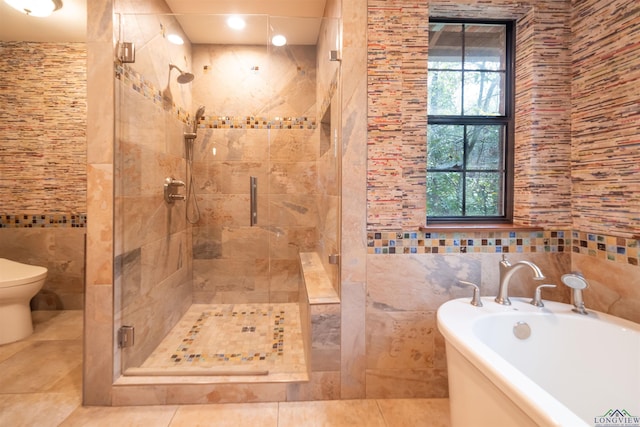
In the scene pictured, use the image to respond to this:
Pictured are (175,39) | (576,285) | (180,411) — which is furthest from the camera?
(175,39)

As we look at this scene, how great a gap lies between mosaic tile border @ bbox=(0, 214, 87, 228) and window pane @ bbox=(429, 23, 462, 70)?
2222mm

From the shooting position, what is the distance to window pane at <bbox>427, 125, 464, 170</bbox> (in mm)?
1810

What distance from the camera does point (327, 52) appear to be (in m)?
1.77

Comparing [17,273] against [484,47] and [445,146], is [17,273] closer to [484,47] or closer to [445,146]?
[445,146]

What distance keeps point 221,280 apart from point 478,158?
202 centimetres

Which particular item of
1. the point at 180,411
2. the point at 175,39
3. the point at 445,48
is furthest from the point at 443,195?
the point at 175,39

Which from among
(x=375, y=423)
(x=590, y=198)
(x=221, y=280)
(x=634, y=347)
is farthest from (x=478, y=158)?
(x=221, y=280)

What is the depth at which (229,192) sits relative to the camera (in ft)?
7.14

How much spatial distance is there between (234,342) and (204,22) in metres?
2.15

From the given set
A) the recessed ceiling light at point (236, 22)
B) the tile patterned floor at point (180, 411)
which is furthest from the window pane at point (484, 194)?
the recessed ceiling light at point (236, 22)

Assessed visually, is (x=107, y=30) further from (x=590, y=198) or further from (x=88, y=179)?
(x=590, y=198)

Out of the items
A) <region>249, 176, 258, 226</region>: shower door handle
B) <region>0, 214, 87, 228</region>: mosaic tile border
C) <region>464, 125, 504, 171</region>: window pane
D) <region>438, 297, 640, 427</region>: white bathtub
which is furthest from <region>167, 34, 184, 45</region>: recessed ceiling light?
<region>438, 297, 640, 427</region>: white bathtub

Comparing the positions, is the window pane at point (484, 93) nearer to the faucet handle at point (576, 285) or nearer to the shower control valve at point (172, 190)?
the faucet handle at point (576, 285)

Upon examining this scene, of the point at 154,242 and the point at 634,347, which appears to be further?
the point at 154,242
